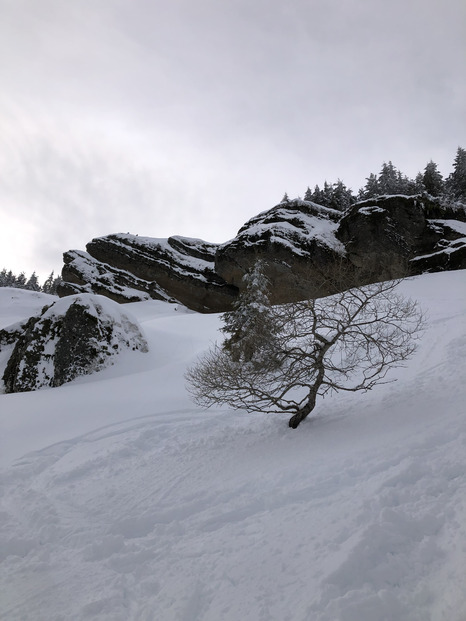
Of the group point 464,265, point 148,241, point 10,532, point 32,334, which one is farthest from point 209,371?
point 148,241

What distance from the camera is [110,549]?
4699 mm

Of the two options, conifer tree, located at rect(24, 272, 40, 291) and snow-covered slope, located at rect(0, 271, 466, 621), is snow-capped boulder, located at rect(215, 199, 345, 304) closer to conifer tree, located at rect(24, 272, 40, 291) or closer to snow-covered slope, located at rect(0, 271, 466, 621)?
snow-covered slope, located at rect(0, 271, 466, 621)

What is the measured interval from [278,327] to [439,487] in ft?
15.3

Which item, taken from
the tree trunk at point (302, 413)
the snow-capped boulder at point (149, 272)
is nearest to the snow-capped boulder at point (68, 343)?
the tree trunk at point (302, 413)

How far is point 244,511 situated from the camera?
16.8ft

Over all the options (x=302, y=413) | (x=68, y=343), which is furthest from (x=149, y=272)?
(x=302, y=413)

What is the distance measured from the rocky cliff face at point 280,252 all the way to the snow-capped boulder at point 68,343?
10734mm

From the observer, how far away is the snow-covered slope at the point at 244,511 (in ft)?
11.1

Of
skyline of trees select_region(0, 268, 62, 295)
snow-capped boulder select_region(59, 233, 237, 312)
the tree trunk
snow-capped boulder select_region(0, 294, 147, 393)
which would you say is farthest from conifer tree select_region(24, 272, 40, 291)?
the tree trunk

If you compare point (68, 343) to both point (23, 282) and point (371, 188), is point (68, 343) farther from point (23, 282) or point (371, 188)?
point (23, 282)

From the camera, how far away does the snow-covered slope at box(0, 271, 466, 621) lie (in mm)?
3381

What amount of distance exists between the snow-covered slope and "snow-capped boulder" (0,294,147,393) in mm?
4603

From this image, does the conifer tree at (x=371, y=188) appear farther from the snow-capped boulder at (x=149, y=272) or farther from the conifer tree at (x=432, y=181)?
the snow-capped boulder at (x=149, y=272)

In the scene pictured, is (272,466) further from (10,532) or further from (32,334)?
(32,334)
